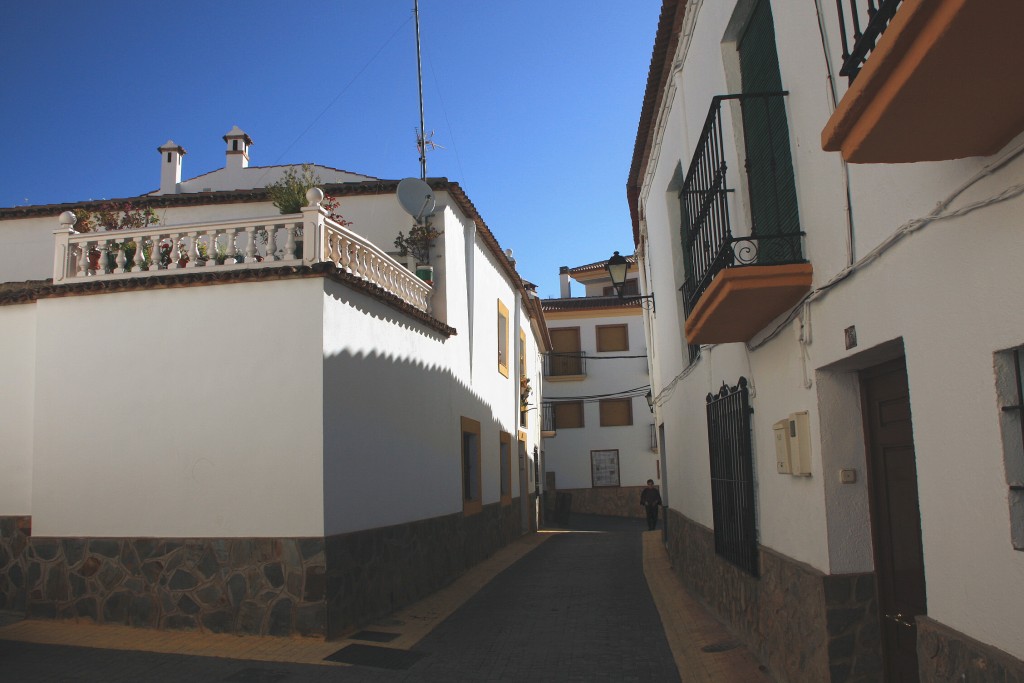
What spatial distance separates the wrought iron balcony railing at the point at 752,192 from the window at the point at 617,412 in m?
24.2

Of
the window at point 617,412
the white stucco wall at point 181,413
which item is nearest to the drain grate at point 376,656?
the white stucco wall at point 181,413

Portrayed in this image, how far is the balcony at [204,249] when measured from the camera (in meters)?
8.62

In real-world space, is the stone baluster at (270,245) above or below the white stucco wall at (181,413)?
above

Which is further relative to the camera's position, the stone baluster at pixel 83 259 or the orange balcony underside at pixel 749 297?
the stone baluster at pixel 83 259

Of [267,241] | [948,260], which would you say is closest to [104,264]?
[267,241]

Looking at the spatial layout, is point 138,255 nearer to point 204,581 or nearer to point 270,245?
point 270,245

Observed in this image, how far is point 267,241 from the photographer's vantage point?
28.9 feet

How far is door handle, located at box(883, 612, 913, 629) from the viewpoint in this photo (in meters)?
4.43

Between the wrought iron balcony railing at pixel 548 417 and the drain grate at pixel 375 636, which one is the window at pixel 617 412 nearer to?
the wrought iron balcony railing at pixel 548 417

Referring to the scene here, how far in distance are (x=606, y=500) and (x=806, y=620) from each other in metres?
26.0

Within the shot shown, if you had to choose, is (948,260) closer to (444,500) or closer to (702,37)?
(702,37)

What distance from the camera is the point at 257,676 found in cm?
665

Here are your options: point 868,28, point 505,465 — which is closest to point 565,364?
point 505,465

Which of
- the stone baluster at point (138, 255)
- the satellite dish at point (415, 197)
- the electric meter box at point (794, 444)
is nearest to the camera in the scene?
the electric meter box at point (794, 444)
